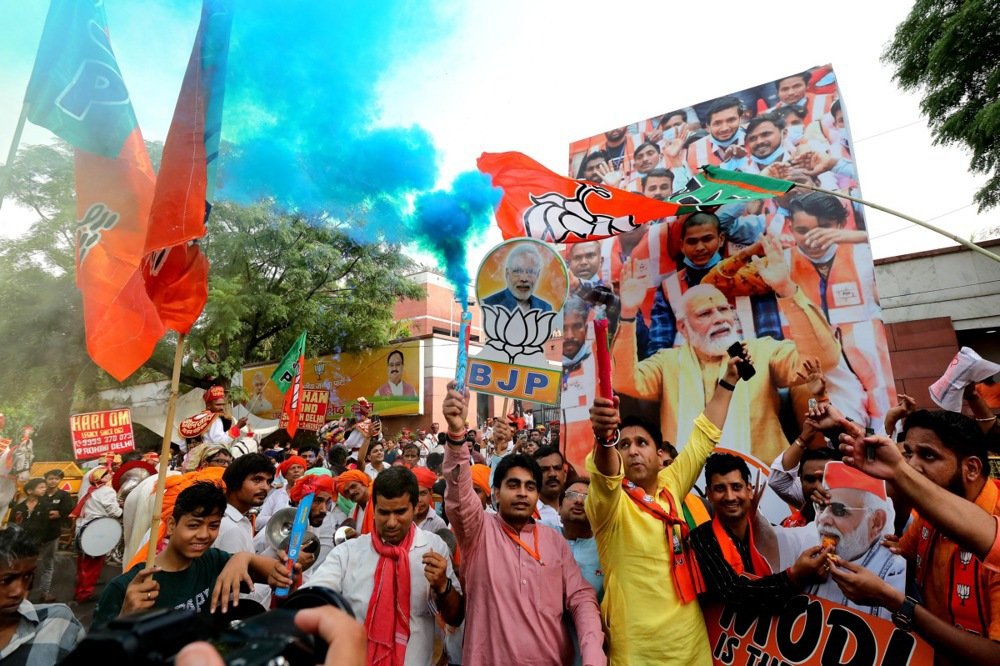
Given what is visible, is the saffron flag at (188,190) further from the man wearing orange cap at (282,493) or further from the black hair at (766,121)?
the black hair at (766,121)

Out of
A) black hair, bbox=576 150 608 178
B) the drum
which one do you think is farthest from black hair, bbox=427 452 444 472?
black hair, bbox=576 150 608 178

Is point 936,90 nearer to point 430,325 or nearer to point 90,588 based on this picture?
point 90,588

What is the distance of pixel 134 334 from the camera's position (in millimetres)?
3555

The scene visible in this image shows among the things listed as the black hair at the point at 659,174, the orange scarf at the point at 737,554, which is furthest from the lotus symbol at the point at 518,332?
the black hair at the point at 659,174

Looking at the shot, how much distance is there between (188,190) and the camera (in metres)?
3.21

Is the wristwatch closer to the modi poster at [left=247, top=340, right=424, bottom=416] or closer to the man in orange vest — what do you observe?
the man in orange vest

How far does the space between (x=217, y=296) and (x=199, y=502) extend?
1512cm

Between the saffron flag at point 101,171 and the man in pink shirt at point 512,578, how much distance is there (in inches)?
90.0

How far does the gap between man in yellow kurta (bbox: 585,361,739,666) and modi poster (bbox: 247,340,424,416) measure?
19411 mm

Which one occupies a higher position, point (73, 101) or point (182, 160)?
point (73, 101)

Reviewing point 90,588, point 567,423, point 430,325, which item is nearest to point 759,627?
point 567,423

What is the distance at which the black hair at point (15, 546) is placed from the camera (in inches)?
87.0

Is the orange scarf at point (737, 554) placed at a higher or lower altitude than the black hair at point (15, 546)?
lower

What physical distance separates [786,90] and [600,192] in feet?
8.73
